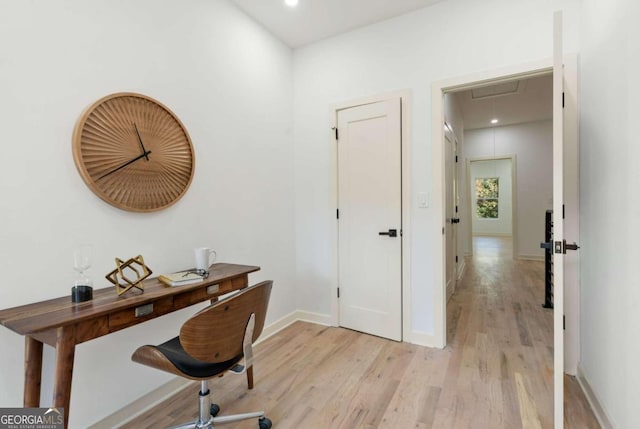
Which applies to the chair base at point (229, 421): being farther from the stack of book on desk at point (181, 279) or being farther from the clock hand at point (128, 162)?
the clock hand at point (128, 162)

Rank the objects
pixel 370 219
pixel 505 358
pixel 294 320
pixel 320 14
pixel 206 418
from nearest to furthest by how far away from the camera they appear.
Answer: pixel 206 418, pixel 505 358, pixel 320 14, pixel 370 219, pixel 294 320

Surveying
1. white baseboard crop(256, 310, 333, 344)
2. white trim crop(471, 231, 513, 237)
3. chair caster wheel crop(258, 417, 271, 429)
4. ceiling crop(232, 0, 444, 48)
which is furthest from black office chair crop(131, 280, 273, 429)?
white trim crop(471, 231, 513, 237)

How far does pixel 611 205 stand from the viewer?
158 cm

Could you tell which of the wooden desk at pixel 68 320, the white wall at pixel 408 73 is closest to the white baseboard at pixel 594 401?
the white wall at pixel 408 73

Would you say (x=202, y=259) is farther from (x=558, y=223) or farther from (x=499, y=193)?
(x=499, y=193)

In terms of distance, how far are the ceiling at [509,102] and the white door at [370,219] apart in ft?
7.11

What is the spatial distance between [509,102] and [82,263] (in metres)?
6.25

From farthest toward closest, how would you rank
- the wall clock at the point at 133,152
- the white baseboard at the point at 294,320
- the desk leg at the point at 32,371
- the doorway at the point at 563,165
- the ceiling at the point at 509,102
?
1. the ceiling at the point at 509,102
2. the white baseboard at the point at 294,320
3. the doorway at the point at 563,165
4. the wall clock at the point at 133,152
5. the desk leg at the point at 32,371

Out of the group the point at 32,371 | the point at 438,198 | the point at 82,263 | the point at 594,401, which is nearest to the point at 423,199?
the point at 438,198

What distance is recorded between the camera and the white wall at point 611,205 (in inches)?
52.9

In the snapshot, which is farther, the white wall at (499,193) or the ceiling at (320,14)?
the white wall at (499,193)

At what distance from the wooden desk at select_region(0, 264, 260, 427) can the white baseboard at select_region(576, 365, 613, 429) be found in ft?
7.56

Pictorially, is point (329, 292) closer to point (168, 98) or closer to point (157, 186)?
point (157, 186)

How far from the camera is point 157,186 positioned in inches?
76.7
